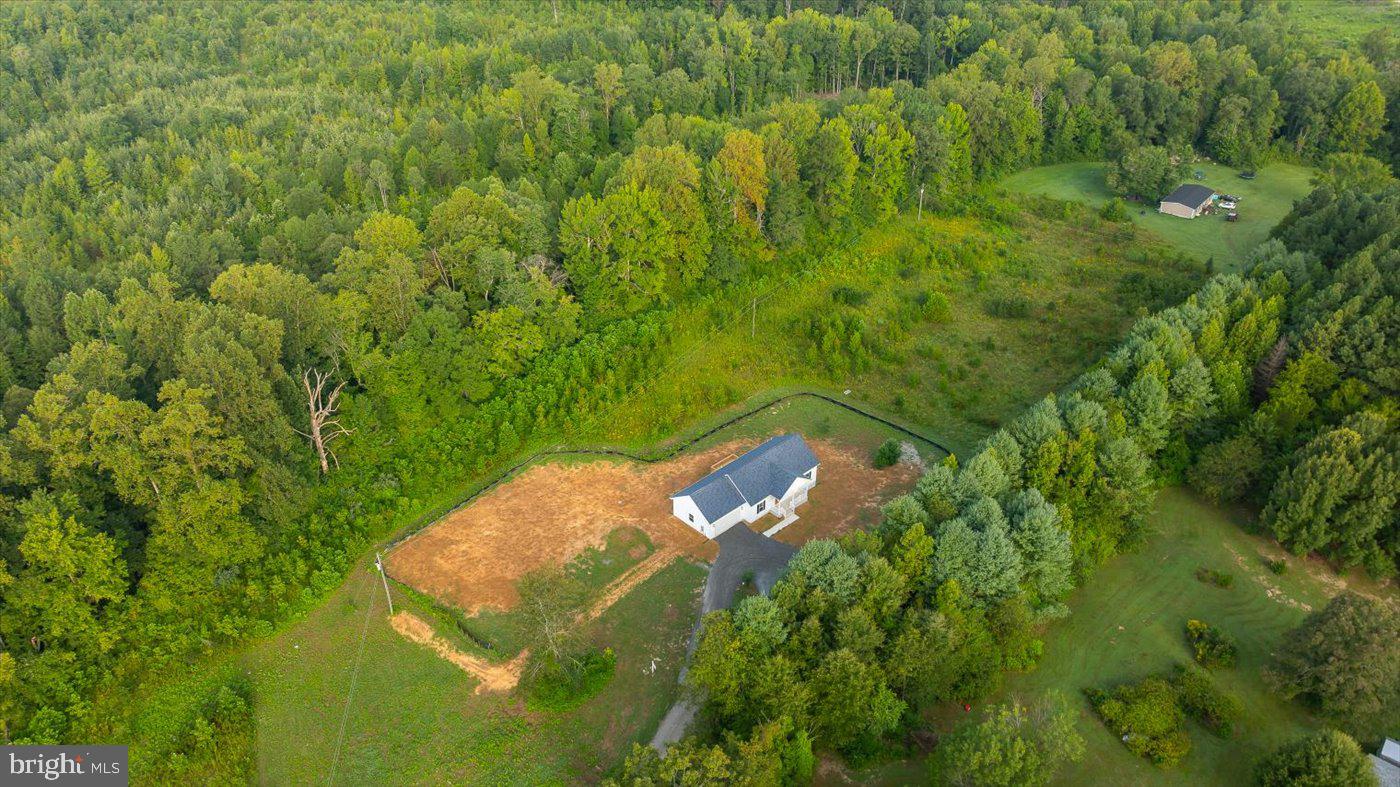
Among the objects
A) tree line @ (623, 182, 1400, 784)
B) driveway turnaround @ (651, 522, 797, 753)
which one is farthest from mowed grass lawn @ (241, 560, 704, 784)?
tree line @ (623, 182, 1400, 784)

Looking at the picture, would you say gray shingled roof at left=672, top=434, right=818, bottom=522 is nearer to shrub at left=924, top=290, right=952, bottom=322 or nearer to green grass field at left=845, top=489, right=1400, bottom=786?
green grass field at left=845, top=489, right=1400, bottom=786

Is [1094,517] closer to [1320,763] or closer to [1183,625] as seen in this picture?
[1183,625]

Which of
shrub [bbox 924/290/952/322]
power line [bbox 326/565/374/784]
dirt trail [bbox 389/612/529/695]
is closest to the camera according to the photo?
power line [bbox 326/565/374/784]

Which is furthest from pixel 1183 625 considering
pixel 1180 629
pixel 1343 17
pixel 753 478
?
pixel 1343 17

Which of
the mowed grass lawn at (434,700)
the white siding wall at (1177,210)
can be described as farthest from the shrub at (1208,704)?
the white siding wall at (1177,210)

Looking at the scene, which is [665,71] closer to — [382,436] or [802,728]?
[382,436]
